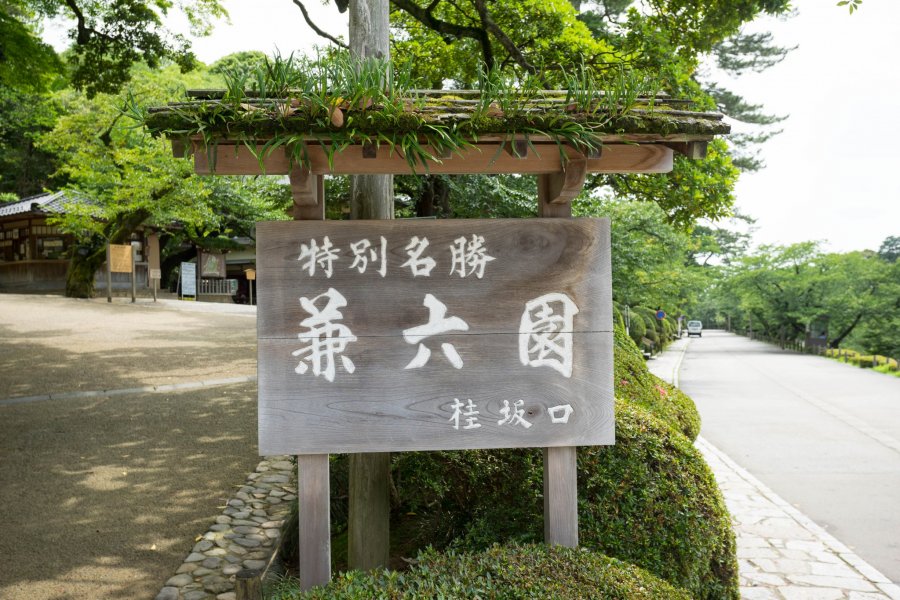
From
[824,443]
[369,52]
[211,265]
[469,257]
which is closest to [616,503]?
[469,257]

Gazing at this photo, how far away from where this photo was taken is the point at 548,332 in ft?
10.5

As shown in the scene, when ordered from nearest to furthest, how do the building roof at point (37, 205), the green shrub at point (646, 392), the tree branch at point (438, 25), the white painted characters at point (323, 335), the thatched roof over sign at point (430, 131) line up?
1. the thatched roof over sign at point (430, 131)
2. the white painted characters at point (323, 335)
3. the green shrub at point (646, 392)
4. the tree branch at point (438, 25)
5. the building roof at point (37, 205)

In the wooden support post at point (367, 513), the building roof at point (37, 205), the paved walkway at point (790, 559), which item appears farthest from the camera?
the building roof at point (37, 205)

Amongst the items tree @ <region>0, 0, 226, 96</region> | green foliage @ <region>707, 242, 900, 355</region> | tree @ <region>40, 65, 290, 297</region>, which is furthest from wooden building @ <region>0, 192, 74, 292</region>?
green foliage @ <region>707, 242, 900, 355</region>

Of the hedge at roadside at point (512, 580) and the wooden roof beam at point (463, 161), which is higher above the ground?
the wooden roof beam at point (463, 161)

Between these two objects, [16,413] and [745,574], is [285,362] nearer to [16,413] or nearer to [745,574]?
[745,574]

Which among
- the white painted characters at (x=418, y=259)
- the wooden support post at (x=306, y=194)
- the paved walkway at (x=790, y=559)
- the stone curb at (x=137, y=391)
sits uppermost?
the wooden support post at (x=306, y=194)

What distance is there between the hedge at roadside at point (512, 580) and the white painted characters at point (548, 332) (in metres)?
0.89

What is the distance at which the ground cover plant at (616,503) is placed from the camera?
3588 mm

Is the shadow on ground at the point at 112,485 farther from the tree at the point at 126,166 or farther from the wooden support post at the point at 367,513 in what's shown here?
the tree at the point at 126,166

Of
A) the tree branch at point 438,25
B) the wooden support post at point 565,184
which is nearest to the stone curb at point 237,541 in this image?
the wooden support post at point 565,184

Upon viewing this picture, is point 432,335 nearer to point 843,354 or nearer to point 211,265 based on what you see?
point 211,265

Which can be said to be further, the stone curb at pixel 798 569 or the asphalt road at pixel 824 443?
the asphalt road at pixel 824 443

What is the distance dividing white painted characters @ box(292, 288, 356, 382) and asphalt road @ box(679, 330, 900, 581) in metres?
4.98
